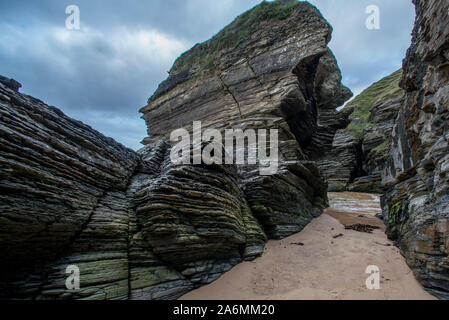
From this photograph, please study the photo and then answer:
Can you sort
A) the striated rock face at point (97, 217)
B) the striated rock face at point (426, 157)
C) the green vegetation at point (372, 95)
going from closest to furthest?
the striated rock face at point (97, 217)
the striated rock face at point (426, 157)
the green vegetation at point (372, 95)

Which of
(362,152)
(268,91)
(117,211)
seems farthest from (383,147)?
(117,211)

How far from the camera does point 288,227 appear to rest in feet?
29.6

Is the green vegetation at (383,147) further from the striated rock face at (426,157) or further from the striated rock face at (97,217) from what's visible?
the striated rock face at (97,217)

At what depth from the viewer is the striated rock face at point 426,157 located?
4254 millimetres

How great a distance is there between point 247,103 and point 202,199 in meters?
14.0

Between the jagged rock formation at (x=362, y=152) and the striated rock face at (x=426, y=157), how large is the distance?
55.1 feet

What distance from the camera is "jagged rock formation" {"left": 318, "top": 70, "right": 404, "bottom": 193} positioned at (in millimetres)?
22141

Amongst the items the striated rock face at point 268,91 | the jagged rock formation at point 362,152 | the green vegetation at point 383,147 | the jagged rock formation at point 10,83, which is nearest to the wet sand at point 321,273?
the striated rock face at point 268,91

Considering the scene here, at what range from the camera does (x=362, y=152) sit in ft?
87.7

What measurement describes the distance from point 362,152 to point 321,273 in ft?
88.8

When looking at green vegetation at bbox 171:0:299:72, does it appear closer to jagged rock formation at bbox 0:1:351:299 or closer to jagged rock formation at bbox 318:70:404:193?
jagged rock formation at bbox 318:70:404:193

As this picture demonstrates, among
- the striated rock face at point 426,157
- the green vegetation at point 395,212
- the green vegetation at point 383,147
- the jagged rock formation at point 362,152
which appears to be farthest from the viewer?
the green vegetation at point 383,147
